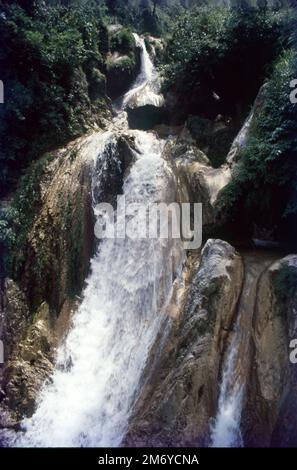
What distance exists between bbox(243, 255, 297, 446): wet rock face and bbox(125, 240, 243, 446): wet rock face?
0.51m

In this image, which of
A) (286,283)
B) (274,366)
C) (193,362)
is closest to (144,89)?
(286,283)

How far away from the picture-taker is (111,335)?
8250mm

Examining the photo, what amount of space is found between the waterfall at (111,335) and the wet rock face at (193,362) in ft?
1.85

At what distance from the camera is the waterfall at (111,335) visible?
7098 mm

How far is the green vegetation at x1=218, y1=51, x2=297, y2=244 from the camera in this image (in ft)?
23.7

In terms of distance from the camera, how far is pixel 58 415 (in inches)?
293

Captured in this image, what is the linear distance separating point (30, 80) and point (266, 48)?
649 cm

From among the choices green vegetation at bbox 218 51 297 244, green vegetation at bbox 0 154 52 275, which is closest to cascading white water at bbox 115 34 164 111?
green vegetation at bbox 0 154 52 275

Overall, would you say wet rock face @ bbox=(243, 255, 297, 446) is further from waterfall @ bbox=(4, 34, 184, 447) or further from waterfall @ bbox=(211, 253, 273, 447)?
waterfall @ bbox=(4, 34, 184, 447)

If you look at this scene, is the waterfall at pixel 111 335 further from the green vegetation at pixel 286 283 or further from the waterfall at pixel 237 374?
the green vegetation at pixel 286 283

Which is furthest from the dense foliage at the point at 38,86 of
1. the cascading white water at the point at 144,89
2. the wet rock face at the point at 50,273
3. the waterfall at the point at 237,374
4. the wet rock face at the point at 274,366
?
the wet rock face at the point at 274,366
